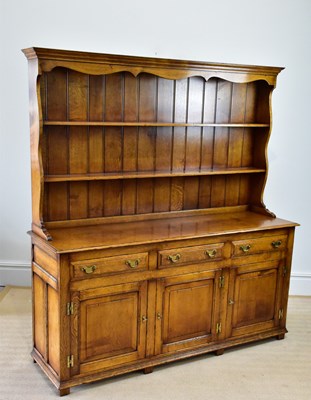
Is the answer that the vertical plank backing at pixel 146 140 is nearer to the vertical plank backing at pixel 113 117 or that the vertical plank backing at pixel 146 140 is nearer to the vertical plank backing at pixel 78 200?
the vertical plank backing at pixel 113 117

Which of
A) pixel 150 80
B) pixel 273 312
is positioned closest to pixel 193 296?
pixel 273 312

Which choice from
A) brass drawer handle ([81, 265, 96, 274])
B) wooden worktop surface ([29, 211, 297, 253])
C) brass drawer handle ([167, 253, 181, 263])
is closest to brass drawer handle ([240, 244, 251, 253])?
wooden worktop surface ([29, 211, 297, 253])

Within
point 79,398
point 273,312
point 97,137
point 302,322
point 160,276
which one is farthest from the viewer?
point 302,322

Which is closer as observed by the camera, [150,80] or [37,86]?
[37,86]

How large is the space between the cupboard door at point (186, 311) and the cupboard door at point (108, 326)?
126mm

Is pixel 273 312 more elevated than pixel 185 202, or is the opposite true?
pixel 185 202

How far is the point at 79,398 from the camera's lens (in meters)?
2.56

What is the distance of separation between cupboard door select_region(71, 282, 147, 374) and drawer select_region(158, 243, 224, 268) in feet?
0.60

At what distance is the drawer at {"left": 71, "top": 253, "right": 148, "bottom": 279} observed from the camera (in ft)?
8.32

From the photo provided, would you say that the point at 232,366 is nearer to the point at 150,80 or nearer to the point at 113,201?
the point at 113,201

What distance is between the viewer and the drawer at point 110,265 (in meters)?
2.54

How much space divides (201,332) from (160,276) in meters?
0.50

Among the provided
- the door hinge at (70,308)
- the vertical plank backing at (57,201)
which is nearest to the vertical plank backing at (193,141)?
the vertical plank backing at (57,201)

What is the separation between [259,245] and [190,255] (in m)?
0.52
